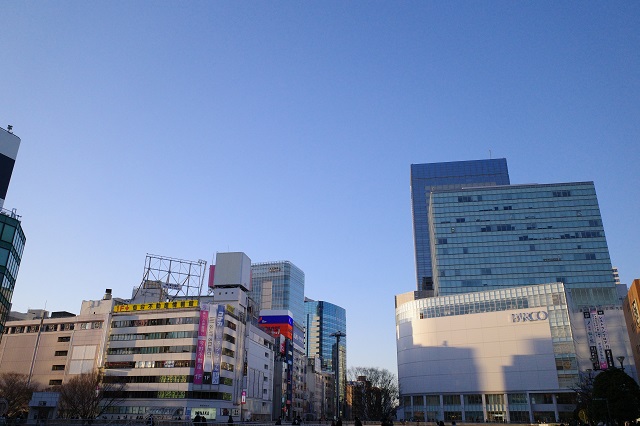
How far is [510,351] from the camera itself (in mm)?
115875

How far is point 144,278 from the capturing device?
116 metres

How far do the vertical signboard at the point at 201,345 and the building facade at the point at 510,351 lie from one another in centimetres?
5762

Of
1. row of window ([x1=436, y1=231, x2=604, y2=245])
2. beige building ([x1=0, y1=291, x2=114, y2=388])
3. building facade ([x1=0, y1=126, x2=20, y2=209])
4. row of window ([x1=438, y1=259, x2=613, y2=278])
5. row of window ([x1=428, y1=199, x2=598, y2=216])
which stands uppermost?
row of window ([x1=428, y1=199, x2=598, y2=216])

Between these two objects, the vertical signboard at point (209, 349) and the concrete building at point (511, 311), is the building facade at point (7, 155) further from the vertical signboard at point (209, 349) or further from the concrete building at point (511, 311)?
the concrete building at point (511, 311)

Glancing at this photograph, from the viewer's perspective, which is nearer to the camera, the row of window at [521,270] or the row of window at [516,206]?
the row of window at [521,270]

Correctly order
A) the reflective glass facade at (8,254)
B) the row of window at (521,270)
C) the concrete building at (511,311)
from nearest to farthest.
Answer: the reflective glass facade at (8,254)
the concrete building at (511,311)
the row of window at (521,270)

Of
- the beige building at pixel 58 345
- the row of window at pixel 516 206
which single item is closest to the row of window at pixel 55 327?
the beige building at pixel 58 345

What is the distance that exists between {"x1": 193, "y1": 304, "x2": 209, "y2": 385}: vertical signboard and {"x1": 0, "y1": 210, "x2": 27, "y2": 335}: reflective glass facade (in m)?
42.4

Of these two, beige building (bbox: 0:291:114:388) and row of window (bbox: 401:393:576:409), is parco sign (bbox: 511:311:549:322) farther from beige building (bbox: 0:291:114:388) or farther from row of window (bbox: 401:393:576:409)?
beige building (bbox: 0:291:114:388)

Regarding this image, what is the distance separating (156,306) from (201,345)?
1439 centimetres

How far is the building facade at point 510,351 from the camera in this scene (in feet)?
361

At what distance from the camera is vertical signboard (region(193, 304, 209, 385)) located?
9575 centimetres

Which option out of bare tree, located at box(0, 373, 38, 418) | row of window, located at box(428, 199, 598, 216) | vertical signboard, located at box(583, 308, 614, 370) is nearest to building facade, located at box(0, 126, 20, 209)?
bare tree, located at box(0, 373, 38, 418)

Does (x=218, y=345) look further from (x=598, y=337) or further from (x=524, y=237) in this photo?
(x=524, y=237)
